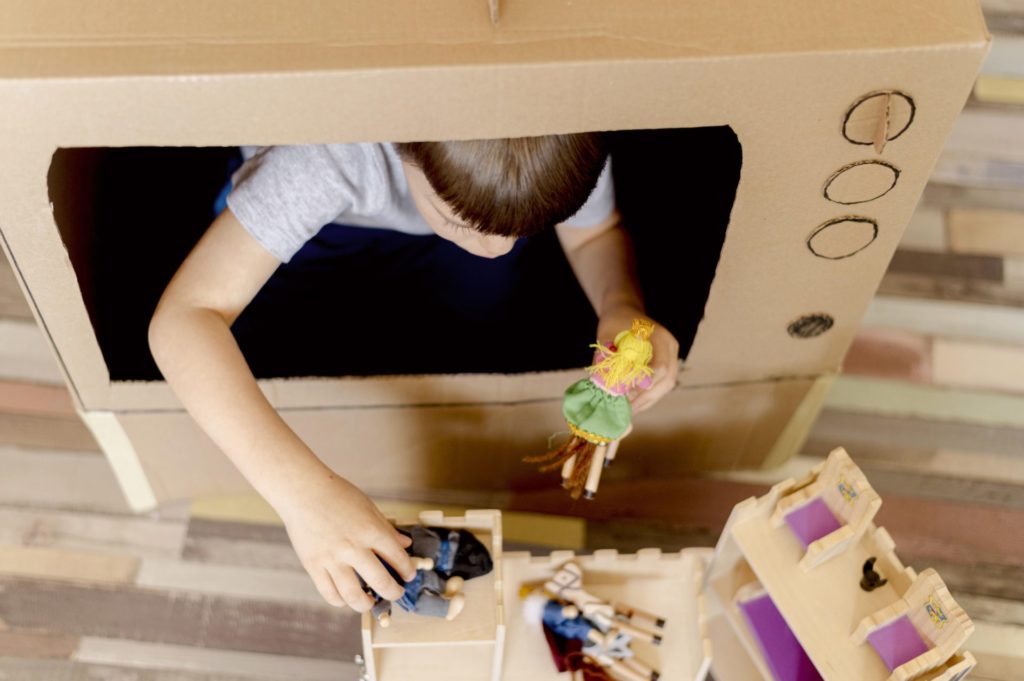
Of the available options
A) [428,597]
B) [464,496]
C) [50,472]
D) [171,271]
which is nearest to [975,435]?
[464,496]

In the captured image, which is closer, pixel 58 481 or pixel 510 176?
pixel 510 176

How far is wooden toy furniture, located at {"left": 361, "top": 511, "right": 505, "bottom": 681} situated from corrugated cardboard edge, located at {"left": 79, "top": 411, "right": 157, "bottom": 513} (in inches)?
11.4

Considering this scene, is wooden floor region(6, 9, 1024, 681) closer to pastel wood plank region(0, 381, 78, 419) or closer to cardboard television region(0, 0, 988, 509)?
pastel wood plank region(0, 381, 78, 419)

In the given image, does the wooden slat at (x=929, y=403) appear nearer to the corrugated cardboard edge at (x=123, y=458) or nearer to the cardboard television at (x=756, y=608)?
the cardboard television at (x=756, y=608)

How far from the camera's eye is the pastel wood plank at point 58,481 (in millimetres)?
965

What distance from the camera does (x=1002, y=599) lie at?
944 mm

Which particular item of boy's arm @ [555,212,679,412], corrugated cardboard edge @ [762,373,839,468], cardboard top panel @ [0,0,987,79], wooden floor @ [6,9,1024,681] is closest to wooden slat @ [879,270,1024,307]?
wooden floor @ [6,9,1024,681]

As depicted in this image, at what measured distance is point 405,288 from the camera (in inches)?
37.1

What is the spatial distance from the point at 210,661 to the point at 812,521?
1.77 ft

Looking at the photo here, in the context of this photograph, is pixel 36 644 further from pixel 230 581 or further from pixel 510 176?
pixel 510 176

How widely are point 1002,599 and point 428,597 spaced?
0.59 meters

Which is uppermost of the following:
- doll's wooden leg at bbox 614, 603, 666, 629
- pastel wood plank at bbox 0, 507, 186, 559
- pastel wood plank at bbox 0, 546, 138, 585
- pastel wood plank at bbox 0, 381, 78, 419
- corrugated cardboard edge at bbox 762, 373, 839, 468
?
pastel wood plank at bbox 0, 381, 78, 419

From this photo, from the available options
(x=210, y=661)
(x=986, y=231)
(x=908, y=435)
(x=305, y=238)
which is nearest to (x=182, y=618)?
(x=210, y=661)

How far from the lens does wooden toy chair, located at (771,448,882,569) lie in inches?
26.9
